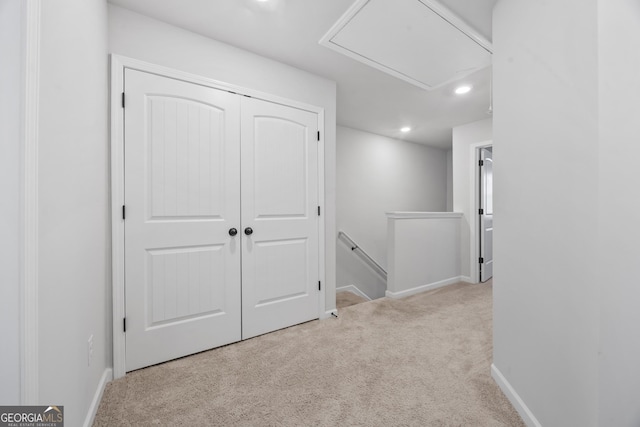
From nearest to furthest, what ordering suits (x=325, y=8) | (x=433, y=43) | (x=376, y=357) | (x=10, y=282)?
1. (x=10, y=282)
2. (x=325, y=8)
3. (x=376, y=357)
4. (x=433, y=43)

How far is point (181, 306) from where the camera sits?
177cm

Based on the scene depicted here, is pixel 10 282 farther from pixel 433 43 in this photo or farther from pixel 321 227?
pixel 433 43

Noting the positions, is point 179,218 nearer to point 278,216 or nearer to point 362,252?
point 278,216

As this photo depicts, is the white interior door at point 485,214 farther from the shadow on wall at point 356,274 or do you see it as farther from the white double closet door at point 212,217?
the white double closet door at point 212,217

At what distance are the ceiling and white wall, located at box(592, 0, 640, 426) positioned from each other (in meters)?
0.99

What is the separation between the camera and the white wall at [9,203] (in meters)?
0.65

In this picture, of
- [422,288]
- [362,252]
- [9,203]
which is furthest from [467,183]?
[9,203]

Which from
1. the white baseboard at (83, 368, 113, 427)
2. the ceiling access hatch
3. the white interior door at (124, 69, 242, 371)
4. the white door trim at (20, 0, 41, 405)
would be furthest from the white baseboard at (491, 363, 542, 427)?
the ceiling access hatch

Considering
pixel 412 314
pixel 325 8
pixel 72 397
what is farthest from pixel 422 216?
pixel 72 397

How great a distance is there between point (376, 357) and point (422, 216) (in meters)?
2.09

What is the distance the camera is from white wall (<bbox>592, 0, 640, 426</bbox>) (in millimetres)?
826

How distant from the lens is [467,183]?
3809 millimetres

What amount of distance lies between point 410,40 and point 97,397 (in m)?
2.98

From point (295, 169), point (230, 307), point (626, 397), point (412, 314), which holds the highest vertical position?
point (295, 169)
